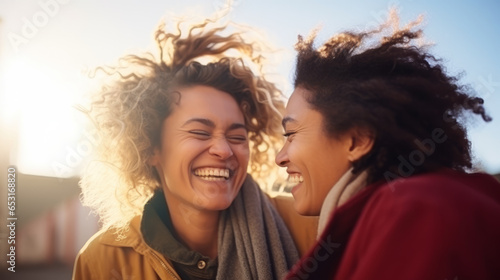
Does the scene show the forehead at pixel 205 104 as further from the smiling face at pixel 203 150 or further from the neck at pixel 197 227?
the neck at pixel 197 227

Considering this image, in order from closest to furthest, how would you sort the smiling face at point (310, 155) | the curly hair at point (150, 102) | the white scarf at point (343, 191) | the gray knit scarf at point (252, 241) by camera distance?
the white scarf at point (343, 191)
the smiling face at point (310, 155)
the gray knit scarf at point (252, 241)
the curly hair at point (150, 102)

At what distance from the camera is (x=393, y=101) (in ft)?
5.66

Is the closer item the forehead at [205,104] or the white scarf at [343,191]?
the white scarf at [343,191]

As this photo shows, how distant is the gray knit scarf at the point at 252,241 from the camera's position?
8.66 ft

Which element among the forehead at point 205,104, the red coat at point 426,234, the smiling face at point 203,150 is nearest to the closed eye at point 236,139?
the smiling face at point 203,150

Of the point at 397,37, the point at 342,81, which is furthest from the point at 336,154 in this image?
the point at 397,37

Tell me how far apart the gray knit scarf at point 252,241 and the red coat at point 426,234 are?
1.35m

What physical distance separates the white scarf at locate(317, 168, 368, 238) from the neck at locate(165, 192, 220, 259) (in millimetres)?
1190

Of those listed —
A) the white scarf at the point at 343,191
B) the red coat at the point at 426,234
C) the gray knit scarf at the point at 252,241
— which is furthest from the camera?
the gray knit scarf at the point at 252,241

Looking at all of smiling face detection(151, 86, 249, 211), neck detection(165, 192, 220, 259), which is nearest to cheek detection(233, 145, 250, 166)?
smiling face detection(151, 86, 249, 211)

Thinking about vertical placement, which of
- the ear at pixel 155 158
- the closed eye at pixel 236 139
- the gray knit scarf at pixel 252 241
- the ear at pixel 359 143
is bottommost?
the gray knit scarf at pixel 252 241

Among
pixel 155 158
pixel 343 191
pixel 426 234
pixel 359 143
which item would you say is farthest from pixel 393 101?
pixel 155 158

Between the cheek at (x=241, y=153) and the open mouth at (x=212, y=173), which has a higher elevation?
the cheek at (x=241, y=153)

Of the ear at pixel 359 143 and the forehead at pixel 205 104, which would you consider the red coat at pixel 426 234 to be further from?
the forehead at pixel 205 104
